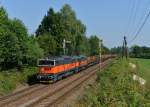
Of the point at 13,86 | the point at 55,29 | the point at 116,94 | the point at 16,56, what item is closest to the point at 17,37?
the point at 16,56

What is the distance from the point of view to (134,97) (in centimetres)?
2053

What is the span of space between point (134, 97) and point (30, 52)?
36.4m

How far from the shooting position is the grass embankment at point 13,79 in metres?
40.9

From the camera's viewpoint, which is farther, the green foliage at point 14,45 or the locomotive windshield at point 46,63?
the green foliage at point 14,45

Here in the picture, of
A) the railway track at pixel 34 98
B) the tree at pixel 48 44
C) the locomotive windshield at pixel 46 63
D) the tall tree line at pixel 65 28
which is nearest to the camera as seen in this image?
the railway track at pixel 34 98

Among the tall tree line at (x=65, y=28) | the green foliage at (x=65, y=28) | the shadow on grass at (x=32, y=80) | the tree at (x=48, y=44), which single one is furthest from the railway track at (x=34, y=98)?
the green foliage at (x=65, y=28)

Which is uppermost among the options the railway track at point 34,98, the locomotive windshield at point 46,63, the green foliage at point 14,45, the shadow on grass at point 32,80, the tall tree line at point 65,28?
the tall tree line at point 65,28

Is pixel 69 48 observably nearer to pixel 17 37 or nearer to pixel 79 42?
pixel 79 42

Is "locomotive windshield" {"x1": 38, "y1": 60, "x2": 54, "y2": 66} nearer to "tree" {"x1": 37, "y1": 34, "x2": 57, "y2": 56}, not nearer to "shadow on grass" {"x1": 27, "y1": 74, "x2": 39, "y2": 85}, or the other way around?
"shadow on grass" {"x1": 27, "y1": 74, "x2": 39, "y2": 85}

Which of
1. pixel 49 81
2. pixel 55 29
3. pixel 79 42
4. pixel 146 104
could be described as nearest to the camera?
pixel 146 104

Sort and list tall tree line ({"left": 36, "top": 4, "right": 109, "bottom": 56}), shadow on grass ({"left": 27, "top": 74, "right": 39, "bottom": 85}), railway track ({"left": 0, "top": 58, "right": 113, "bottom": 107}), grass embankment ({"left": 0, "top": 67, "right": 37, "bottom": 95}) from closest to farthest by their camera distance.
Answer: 1. railway track ({"left": 0, "top": 58, "right": 113, "bottom": 107})
2. grass embankment ({"left": 0, "top": 67, "right": 37, "bottom": 95})
3. shadow on grass ({"left": 27, "top": 74, "right": 39, "bottom": 85})
4. tall tree line ({"left": 36, "top": 4, "right": 109, "bottom": 56})

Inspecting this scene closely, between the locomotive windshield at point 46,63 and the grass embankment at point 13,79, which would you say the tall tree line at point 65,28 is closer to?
the grass embankment at point 13,79

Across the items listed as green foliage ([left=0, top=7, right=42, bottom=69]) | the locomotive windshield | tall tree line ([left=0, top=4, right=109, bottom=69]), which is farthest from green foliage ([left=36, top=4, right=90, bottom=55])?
the locomotive windshield

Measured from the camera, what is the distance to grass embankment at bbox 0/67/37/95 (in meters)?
40.9
